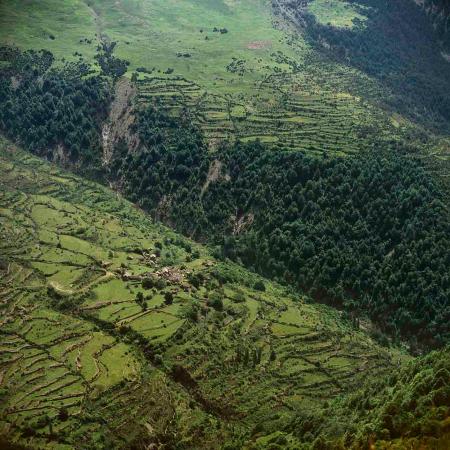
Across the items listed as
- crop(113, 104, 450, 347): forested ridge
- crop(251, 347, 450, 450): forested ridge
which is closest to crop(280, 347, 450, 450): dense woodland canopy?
crop(251, 347, 450, 450): forested ridge

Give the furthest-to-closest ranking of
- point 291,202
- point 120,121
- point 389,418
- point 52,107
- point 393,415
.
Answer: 1. point 52,107
2. point 120,121
3. point 291,202
4. point 393,415
5. point 389,418

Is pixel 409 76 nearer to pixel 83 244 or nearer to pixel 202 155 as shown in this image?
pixel 202 155

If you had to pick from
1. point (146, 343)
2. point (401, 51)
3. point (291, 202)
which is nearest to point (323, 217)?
point (291, 202)

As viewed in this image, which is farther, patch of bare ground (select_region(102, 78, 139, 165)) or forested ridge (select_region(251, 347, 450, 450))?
patch of bare ground (select_region(102, 78, 139, 165))

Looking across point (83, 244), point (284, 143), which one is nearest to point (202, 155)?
point (284, 143)

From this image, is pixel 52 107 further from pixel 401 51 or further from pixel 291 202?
pixel 401 51

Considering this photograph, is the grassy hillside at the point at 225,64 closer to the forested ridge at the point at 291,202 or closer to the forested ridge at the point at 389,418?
the forested ridge at the point at 291,202

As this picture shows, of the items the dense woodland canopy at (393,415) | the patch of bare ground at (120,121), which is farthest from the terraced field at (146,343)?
the patch of bare ground at (120,121)

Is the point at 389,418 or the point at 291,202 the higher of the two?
the point at 389,418

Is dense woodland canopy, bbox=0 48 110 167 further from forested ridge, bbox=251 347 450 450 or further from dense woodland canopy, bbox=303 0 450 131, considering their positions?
forested ridge, bbox=251 347 450 450
